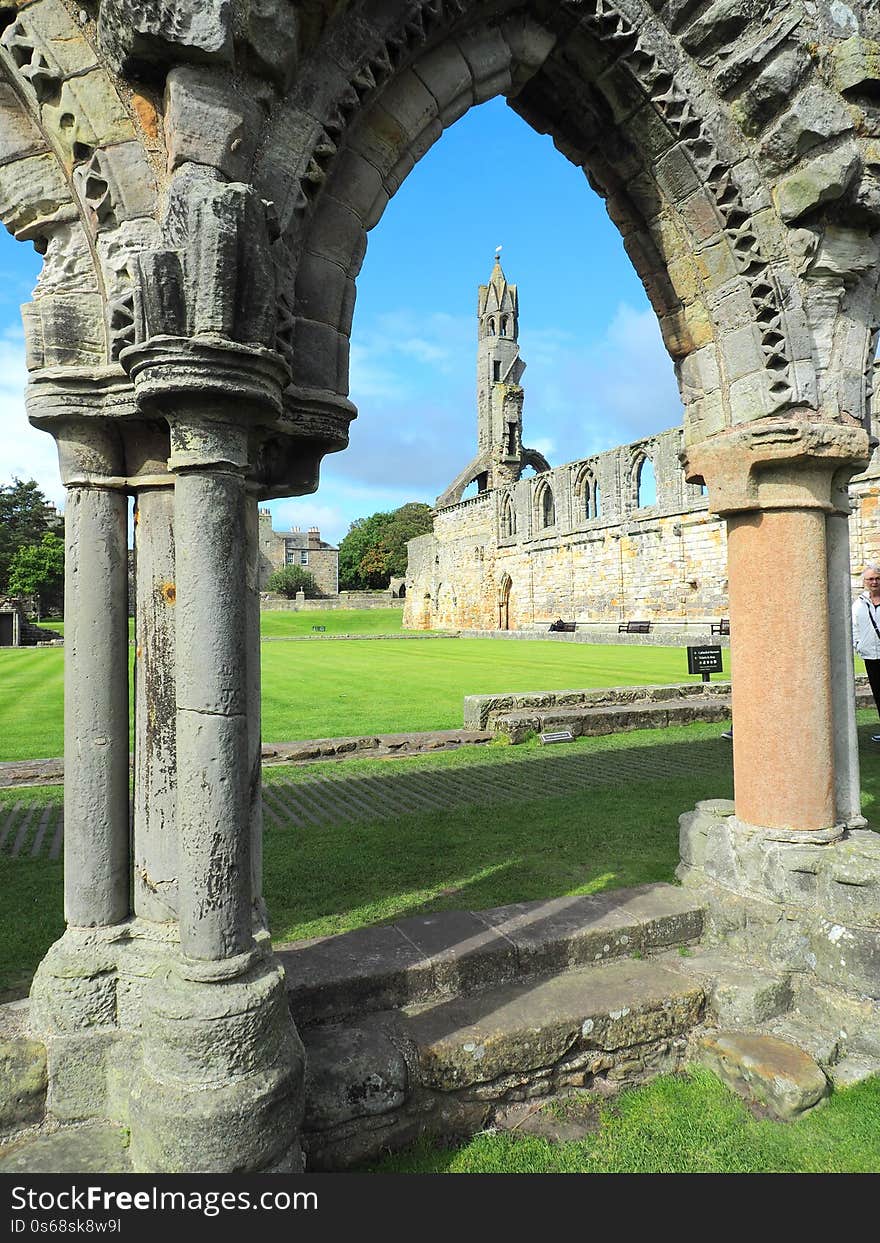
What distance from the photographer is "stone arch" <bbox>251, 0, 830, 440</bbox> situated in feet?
8.72

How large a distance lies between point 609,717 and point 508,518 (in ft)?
98.5

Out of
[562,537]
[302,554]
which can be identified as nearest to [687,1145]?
[562,537]

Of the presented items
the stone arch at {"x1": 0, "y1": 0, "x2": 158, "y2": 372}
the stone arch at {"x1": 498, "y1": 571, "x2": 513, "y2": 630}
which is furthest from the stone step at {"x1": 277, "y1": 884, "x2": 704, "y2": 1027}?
the stone arch at {"x1": 498, "y1": 571, "x2": 513, "y2": 630}

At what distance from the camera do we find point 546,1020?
9.08 ft

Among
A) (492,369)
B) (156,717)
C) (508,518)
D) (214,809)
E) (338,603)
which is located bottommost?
(214,809)

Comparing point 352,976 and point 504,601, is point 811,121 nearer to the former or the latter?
point 352,976

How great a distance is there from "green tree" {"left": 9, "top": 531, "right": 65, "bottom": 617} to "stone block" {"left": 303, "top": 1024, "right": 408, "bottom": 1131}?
4534 cm

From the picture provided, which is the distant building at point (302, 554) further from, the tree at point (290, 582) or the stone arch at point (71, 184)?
the stone arch at point (71, 184)

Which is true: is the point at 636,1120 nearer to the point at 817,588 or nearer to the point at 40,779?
the point at 817,588

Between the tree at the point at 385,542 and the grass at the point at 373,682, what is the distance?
156 ft

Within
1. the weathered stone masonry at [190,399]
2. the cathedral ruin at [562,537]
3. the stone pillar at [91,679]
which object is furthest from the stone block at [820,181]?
the cathedral ruin at [562,537]

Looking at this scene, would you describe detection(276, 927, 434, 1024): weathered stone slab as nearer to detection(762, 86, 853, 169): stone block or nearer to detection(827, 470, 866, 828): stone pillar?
detection(827, 470, 866, 828): stone pillar

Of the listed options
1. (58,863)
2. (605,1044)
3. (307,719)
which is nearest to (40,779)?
(58,863)

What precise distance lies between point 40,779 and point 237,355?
6030 millimetres
